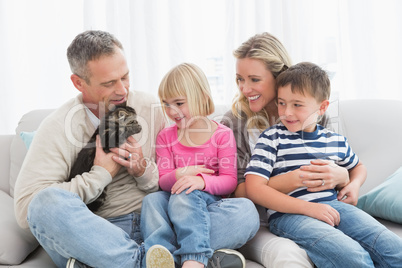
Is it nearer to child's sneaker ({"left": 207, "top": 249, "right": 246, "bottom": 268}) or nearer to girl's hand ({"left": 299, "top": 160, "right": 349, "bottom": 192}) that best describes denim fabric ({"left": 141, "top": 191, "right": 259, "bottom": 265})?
child's sneaker ({"left": 207, "top": 249, "right": 246, "bottom": 268})

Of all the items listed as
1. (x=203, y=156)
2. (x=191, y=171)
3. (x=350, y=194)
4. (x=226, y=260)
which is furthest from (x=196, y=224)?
(x=350, y=194)

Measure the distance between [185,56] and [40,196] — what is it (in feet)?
5.20

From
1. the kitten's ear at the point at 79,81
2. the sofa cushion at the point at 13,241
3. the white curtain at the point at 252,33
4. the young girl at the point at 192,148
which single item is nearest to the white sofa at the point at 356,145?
the sofa cushion at the point at 13,241

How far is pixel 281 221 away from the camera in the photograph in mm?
1581

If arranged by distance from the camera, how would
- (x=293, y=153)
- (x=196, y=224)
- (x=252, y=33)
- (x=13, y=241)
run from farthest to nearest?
(x=252, y=33) → (x=293, y=153) → (x=13, y=241) → (x=196, y=224)

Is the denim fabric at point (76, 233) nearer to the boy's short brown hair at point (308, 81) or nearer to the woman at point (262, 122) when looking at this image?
the woman at point (262, 122)

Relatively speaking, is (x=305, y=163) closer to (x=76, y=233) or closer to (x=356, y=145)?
(x=356, y=145)

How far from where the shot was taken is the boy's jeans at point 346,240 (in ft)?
4.34

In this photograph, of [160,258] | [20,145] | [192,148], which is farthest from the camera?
[20,145]

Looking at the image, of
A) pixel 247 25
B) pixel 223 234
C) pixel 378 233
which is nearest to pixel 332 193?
pixel 378 233

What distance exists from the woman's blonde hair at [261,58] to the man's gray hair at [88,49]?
572 millimetres

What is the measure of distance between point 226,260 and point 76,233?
1.65 feet

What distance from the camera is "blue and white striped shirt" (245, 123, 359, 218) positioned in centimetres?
164

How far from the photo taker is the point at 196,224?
1.43m
